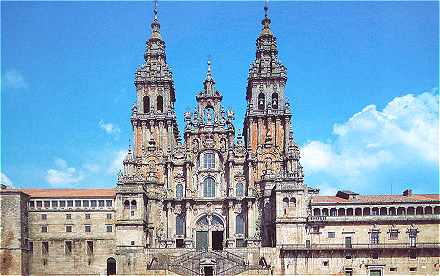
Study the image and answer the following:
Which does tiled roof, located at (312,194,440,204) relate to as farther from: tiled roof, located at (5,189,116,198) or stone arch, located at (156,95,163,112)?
A: tiled roof, located at (5,189,116,198)

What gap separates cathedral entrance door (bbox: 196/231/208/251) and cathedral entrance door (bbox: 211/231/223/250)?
3.64 feet

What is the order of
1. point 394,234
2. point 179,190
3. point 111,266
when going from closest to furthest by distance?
point 394,234
point 111,266
point 179,190

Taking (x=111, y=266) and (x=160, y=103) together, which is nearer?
(x=111, y=266)

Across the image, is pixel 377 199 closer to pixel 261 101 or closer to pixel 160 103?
pixel 261 101

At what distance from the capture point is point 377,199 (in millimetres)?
74062

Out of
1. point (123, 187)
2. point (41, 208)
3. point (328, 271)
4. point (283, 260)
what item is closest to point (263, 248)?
point (283, 260)

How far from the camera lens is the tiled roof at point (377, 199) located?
72562 mm

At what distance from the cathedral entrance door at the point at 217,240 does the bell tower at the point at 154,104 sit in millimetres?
13567

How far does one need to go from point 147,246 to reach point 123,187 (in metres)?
8.19

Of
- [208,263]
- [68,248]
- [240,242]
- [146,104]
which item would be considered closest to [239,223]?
[240,242]

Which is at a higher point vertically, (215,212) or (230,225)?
(215,212)

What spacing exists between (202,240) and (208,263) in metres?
12.1

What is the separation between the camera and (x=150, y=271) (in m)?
68.1

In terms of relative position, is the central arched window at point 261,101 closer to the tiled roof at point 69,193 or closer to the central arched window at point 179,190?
the central arched window at point 179,190
